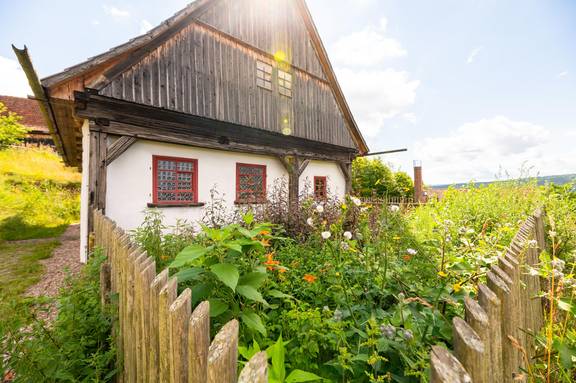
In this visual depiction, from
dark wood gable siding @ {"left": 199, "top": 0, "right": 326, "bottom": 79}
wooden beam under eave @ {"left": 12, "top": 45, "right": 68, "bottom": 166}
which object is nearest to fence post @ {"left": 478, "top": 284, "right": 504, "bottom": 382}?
wooden beam under eave @ {"left": 12, "top": 45, "right": 68, "bottom": 166}

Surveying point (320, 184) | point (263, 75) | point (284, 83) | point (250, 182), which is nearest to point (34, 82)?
point (250, 182)

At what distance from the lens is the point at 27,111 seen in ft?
68.6

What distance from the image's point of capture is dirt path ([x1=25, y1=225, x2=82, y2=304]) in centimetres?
413

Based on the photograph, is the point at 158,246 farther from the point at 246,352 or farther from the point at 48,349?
the point at 246,352

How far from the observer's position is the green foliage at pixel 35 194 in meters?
9.45

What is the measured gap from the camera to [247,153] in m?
8.20

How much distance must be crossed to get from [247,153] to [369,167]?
12.4 meters

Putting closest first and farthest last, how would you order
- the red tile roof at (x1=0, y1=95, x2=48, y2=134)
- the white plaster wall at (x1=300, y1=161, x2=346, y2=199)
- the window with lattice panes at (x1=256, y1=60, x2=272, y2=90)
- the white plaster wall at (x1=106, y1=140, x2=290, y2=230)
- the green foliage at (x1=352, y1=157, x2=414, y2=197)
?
the white plaster wall at (x1=106, y1=140, x2=290, y2=230)
the window with lattice panes at (x1=256, y1=60, x2=272, y2=90)
the white plaster wall at (x1=300, y1=161, x2=346, y2=199)
the green foliage at (x1=352, y1=157, x2=414, y2=197)
the red tile roof at (x1=0, y1=95, x2=48, y2=134)

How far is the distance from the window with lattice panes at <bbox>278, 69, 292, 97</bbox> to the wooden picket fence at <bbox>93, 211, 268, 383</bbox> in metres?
8.30

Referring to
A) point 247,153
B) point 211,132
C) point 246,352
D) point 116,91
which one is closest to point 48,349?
point 246,352

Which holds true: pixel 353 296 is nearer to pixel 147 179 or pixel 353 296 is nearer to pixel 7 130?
pixel 147 179

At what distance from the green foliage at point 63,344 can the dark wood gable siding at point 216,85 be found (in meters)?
4.85

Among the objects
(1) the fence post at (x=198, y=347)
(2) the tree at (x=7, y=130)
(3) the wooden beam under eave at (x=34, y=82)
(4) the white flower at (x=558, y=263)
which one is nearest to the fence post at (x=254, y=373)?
(1) the fence post at (x=198, y=347)

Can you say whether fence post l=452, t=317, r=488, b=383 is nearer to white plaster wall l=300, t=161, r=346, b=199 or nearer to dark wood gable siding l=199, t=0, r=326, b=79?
dark wood gable siding l=199, t=0, r=326, b=79
